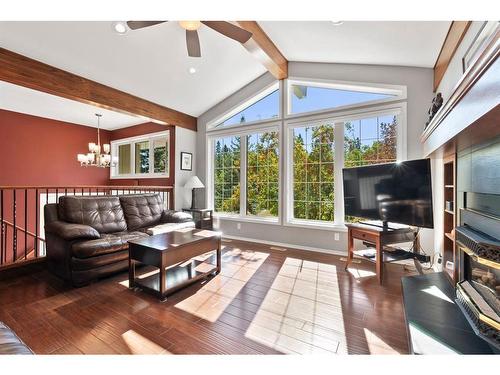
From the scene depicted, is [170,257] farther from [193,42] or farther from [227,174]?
[227,174]

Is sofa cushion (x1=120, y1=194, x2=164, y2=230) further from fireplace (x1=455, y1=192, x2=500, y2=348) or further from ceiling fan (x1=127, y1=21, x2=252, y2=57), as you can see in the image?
fireplace (x1=455, y1=192, x2=500, y2=348)

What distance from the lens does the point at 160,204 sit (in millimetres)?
4270

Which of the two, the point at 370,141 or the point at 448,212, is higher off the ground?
the point at 370,141

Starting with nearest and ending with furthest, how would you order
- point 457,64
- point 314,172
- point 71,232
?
1. point 457,64
2. point 71,232
3. point 314,172

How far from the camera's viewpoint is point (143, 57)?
3.41 m

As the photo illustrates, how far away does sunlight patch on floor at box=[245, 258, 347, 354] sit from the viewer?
1.70 meters

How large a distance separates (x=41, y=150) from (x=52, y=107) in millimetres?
1146

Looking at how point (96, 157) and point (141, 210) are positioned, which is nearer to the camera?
point (141, 210)

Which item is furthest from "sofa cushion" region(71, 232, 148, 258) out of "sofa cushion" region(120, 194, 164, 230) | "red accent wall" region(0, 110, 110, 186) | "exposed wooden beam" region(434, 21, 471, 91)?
"exposed wooden beam" region(434, 21, 471, 91)

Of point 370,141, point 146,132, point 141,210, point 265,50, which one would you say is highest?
point 265,50

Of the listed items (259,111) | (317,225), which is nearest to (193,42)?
(259,111)

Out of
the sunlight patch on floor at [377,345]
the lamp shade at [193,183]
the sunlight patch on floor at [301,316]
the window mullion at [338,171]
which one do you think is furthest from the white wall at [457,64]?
the lamp shade at [193,183]

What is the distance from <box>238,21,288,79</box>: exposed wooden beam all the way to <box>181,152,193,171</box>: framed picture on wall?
8.22 ft
